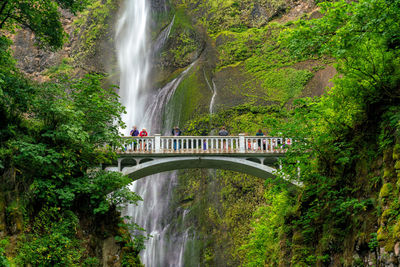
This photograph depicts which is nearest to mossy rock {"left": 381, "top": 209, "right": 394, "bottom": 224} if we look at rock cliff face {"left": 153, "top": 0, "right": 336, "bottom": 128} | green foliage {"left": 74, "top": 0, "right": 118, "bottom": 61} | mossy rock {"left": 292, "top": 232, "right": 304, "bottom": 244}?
mossy rock {"left": 292, "top": 232, "right": 304, "bottom": 244}

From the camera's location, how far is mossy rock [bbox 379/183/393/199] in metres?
7.83

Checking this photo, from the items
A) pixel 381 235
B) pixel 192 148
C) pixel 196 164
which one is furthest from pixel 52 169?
pixel 381 235

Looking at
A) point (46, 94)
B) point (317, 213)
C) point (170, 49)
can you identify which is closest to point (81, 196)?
point (46, 94)

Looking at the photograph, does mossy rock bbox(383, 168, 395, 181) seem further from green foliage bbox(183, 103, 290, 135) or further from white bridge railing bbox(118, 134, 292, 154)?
green foliage bbox(183, 103, 290, 135)

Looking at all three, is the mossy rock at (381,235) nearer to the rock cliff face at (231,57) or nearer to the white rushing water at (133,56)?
the rock cliff face at (231,57)

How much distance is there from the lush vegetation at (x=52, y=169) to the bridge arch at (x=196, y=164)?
3.33 meters

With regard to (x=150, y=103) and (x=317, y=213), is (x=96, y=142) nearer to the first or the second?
(x=317, y=213)

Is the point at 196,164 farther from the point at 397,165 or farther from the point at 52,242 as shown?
the point at 397,165

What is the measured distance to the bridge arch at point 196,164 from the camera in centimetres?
1810

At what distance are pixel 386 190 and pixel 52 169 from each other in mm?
9518

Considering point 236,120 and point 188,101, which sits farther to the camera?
point 188,101

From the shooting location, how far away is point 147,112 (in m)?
31.8

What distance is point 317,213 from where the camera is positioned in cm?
1075

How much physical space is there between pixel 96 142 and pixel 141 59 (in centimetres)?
2524
